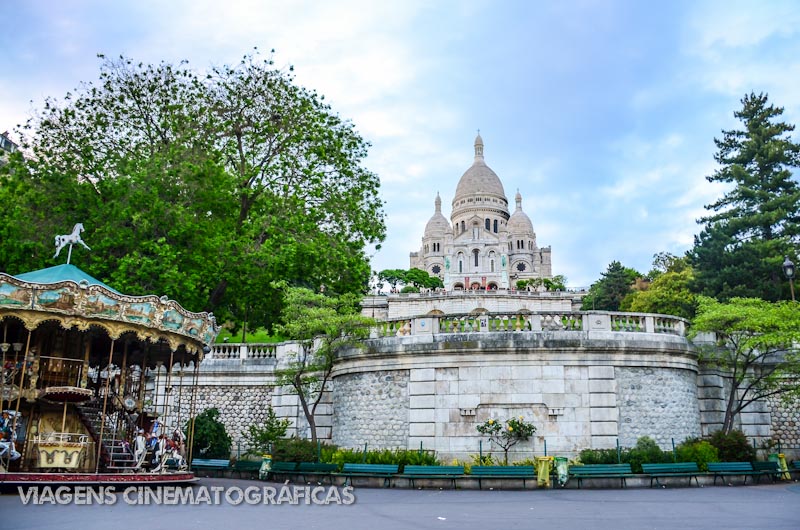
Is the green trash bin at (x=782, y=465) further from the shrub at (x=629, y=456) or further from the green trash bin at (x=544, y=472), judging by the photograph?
the green trash bin at (x=544, y=472)

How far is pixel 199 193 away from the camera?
3039cm

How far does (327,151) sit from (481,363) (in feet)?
51.4

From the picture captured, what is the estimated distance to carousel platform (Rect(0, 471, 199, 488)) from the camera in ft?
55.5

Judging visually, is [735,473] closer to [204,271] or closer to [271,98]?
[204,271]

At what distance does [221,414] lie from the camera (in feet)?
95.7

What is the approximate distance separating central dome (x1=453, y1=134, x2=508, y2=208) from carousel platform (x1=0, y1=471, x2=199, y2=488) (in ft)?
453

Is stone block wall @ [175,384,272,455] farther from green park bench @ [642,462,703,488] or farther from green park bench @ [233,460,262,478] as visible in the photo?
green park bench @ [642,462,703,488]

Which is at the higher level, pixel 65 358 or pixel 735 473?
pixel 65 358

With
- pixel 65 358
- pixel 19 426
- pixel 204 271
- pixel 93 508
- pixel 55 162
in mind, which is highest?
pixel 55 162

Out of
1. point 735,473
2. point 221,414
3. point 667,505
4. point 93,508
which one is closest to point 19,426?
point 93,508

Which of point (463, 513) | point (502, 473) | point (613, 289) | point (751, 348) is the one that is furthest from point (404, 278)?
point (463, 513)

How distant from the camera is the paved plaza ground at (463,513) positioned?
12086 mm

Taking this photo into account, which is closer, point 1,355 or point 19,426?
point 19,426

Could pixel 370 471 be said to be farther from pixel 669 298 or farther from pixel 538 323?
pixel 669 298
